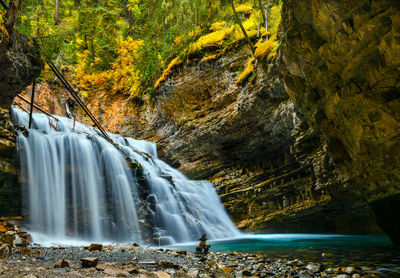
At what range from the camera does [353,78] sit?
13.5 ft

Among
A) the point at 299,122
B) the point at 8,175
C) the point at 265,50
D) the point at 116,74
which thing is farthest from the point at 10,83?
the point at 116,74

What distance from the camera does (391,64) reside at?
349 centimetres

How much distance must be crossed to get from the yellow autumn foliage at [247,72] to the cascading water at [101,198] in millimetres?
5961

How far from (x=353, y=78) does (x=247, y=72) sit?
684 centimetres

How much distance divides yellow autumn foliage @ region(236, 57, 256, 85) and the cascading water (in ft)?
19.6

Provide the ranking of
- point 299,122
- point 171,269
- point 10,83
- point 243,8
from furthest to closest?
point 243,8, point 299,122, point 10,83, point 171,269

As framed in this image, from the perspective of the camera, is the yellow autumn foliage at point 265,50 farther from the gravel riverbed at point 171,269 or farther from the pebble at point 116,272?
the pebble at point 116,272

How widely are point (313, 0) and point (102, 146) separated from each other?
10.3 metres

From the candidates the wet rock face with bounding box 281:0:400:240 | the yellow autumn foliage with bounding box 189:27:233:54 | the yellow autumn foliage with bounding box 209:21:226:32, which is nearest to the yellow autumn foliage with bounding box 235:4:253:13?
the yellow autumn foliage with bounding box 209:21:226:32

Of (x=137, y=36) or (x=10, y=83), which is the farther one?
(x=137, y=36)

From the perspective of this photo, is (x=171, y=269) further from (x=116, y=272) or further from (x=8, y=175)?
(x=8, y=175)

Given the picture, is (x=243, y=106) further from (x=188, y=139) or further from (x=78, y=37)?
(x=78, y=37)

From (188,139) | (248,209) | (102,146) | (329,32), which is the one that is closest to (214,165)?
(188,139)

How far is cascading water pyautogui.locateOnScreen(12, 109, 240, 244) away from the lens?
828 centimetres
